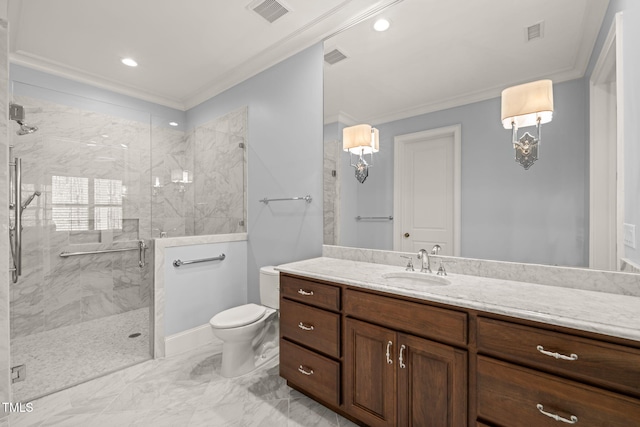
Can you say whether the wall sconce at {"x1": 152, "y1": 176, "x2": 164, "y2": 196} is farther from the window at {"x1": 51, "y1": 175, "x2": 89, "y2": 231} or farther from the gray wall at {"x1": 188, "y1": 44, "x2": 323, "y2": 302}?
the gray wall at {"x1": 188, "y1": 44, "x2": 323, "y2": 302}

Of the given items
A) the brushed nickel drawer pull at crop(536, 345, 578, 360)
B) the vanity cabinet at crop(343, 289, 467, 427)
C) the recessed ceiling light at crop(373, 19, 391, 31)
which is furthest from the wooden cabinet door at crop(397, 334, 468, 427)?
the recessed ceiling light at crop(373, 19, 391, 31)

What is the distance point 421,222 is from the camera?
184 cm

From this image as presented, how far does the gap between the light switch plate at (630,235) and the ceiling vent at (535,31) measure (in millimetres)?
1024

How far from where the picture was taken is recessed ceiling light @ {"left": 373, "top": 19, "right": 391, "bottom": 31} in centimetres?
194

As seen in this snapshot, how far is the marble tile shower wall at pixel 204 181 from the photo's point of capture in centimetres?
294

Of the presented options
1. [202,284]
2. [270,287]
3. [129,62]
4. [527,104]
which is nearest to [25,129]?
[129,62]

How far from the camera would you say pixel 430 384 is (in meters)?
1.27

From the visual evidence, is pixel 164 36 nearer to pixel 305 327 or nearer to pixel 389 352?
pixel 305 327

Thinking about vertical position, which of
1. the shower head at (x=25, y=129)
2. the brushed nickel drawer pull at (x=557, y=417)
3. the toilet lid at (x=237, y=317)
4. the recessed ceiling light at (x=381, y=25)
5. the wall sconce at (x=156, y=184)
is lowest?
the toilet lid at (x=237, y=317)

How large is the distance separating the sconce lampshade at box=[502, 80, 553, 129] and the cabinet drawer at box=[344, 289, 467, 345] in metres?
1.09

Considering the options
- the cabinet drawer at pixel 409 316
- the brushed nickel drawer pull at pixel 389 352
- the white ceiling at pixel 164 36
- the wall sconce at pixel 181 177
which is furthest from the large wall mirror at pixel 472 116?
the wall sconce at pixel 181 177

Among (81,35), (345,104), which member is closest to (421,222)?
(345,104)

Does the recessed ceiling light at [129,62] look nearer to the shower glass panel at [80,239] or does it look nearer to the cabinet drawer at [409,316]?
the shower glass panel at [80,239]

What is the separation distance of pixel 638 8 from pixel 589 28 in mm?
225
